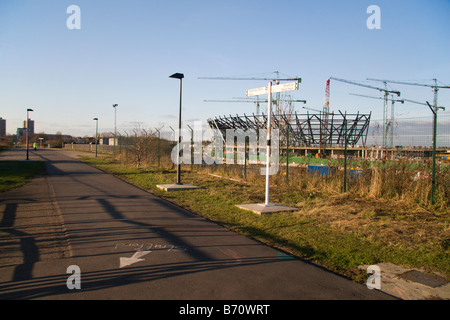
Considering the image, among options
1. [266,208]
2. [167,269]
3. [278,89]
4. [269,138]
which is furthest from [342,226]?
[167,269]

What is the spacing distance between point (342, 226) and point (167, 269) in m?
4.30

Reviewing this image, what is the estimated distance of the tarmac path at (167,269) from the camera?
4.07 metres

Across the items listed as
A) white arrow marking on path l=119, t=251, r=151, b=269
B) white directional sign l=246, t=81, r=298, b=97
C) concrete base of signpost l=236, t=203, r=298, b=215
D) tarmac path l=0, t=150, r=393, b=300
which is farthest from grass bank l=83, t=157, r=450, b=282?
white directional sign l=246, t=81, r=298, b=97

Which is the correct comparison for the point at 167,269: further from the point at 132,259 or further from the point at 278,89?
the point at 278,89

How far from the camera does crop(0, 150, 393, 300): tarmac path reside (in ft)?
13.4

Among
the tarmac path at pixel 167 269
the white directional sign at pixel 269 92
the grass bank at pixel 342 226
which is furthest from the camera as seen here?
the white directional sign at pixel 269 92

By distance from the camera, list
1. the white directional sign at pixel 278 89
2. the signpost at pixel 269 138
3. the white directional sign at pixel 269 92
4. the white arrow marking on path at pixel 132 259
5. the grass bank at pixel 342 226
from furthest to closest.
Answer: the signpost at pixel 269 138 → the white directional sign at pixel 269 92 → the white directional sign at pixel 278 89 → the grass bank at pixel 342 226 → the white arrow marking on path at pixel 132 259

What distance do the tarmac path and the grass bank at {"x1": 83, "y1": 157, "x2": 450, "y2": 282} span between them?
0.60m

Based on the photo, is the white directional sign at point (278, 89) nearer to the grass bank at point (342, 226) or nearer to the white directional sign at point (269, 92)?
the white directional sign at point (269, 92)

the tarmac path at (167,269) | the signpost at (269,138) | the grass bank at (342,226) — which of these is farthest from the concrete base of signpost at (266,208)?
the tarmac path at (167,269)

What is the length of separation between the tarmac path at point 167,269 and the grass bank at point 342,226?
23.5 inches

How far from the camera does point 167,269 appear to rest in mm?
4832

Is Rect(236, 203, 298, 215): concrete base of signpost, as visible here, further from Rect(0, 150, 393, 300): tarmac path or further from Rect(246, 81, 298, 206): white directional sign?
Rect(0, 150, 393, 300): tarmac path
